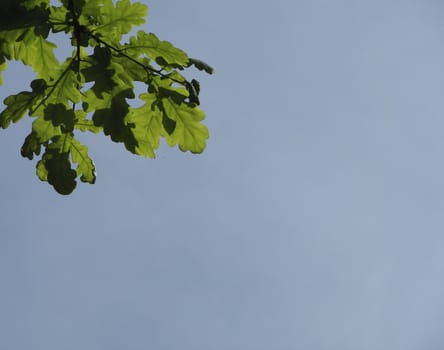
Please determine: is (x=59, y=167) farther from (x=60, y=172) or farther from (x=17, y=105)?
(x=17, y=105)

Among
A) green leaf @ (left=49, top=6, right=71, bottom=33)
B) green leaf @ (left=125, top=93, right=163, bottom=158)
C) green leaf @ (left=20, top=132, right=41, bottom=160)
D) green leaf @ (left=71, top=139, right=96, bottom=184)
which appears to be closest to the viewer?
green leaf @ (left=49, top=6, right=71, bottom=33)

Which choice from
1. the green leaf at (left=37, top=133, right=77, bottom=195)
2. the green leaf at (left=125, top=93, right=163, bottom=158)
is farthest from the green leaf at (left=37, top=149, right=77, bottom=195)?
the green leaf at (left=125, top=93, right=163, bottom=158)

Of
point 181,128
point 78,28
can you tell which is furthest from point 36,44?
point 181,128

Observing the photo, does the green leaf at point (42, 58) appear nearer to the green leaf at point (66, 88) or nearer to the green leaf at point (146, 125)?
the green leaf at point (66, 88)

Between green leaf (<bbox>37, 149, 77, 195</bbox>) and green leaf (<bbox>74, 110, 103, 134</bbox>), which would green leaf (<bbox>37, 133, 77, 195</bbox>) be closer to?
green leaf (<bbox>37, 149, 77, 195</bbox>)

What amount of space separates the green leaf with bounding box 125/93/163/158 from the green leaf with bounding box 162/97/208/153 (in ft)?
0.23

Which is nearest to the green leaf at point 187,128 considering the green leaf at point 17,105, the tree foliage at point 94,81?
the tree foliage at point 94,81

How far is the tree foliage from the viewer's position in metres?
2.77

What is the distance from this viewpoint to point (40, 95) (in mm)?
2959

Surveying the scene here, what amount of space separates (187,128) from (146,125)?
0.26 m

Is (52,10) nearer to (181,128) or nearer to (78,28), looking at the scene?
(78,28)

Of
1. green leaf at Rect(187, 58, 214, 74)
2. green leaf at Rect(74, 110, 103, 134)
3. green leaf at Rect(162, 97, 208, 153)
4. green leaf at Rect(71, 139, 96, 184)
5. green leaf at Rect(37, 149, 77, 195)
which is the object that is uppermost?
green leaf at Rect(187, 58, 214, 74)

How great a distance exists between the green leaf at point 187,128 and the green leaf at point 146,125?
0.07m

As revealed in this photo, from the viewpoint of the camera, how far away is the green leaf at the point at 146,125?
302cm
